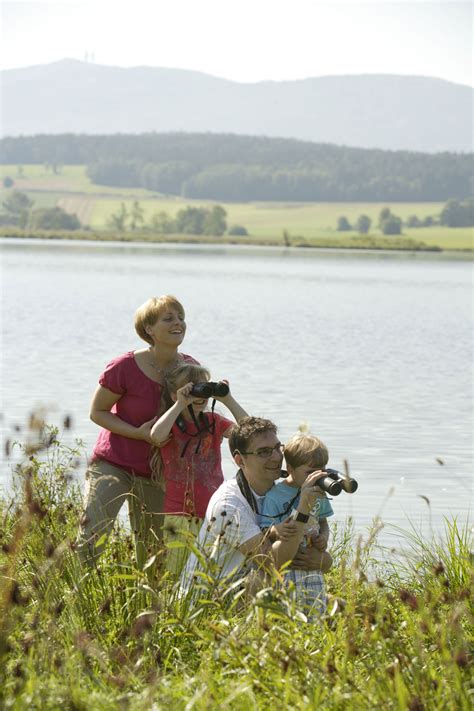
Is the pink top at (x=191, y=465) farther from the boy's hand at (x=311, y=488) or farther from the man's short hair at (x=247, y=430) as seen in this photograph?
the boy's hand at (x=311, y=488)

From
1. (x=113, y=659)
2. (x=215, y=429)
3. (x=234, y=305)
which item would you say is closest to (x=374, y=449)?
(x=215, y=429)

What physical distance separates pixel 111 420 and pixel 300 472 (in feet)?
3.81

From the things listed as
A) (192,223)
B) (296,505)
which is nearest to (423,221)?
(192,223)

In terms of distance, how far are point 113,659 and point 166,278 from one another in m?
50.6

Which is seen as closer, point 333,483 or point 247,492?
point 333,483

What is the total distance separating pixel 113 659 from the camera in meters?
3.96

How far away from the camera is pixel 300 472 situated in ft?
16.4

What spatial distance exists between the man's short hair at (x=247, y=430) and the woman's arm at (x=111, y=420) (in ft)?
2.24

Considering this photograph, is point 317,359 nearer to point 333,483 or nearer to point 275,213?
point 333,483

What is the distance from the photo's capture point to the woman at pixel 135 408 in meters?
5.71

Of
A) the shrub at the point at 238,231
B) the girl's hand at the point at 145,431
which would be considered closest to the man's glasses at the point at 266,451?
the girl's hand at the point at 145,431

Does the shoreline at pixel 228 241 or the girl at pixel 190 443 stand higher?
the girl at pixel 190 443

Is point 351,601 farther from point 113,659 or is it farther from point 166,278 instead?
point 166,278

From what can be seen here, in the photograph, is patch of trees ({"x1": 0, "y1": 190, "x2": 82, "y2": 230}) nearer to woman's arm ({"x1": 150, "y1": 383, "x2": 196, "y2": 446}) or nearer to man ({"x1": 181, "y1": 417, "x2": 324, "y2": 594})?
woman's arm ({"x1": 150, "y1": 383, "x2": 196, "y2": 446})
